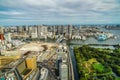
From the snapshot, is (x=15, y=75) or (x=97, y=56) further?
(x=97, y=56)

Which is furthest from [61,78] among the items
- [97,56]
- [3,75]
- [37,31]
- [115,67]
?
[37,31]

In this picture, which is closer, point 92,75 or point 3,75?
point 3,75

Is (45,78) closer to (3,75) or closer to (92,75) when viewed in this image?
(3,75)

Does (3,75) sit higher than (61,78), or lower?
higher

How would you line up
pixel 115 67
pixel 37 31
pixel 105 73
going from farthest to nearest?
1. pixel 37 31
2. pixel 115 67
3. pixel 105 73

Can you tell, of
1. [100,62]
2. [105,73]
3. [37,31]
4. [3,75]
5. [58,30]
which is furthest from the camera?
[58,30]

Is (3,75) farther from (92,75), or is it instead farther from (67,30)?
(67,30)

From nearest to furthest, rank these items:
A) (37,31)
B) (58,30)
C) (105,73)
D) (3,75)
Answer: (3,75)
(105,73)
(37,31)
(58,30)

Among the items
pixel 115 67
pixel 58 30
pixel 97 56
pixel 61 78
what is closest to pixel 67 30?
pixel 58 30

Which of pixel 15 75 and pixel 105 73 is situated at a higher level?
pixel 15 75
